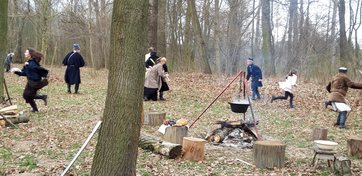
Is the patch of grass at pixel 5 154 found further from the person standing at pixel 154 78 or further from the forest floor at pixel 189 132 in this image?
the person standing at pixel 154 78

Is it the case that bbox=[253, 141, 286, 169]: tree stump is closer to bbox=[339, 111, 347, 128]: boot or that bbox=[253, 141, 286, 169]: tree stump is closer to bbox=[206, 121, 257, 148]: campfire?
bbox=[206, 121, 257, 148]: campfire

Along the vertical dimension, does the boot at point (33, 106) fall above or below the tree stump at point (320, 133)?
above

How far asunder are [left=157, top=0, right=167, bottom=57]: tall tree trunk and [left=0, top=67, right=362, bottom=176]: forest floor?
5133 millimetres

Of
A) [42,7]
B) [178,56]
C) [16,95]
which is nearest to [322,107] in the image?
[16,95]

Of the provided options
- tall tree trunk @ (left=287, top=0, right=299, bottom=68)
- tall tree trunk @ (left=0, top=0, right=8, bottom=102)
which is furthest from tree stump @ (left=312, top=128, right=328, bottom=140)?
tall tree trunk @ (left=287, top=0, right=299, bottom=68)

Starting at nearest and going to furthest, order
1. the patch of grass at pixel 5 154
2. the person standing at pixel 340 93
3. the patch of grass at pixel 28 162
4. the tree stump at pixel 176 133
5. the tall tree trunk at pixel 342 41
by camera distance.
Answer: the patch of grass at pixel 28 162
the patch of grass at pixel 5 154
the tree stump at pixel 176 133
the person standing at pixel 340 93
the tall tree trunk at pixel 342 41

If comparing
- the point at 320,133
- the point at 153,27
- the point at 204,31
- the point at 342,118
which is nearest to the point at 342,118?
the point at 342,118

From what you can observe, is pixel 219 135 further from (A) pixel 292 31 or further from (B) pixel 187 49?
(A) pixel 292 31

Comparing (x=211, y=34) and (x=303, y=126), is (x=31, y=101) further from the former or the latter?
(x=211, y=34)

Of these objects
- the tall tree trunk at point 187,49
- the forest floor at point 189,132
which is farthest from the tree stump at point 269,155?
the tall tree trunk at point 187,49

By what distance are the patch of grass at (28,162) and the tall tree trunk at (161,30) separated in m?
17.0

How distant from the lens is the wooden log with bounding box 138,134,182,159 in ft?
26.0

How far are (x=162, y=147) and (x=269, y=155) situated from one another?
6.55 feet

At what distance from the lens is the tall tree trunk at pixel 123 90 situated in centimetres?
514
